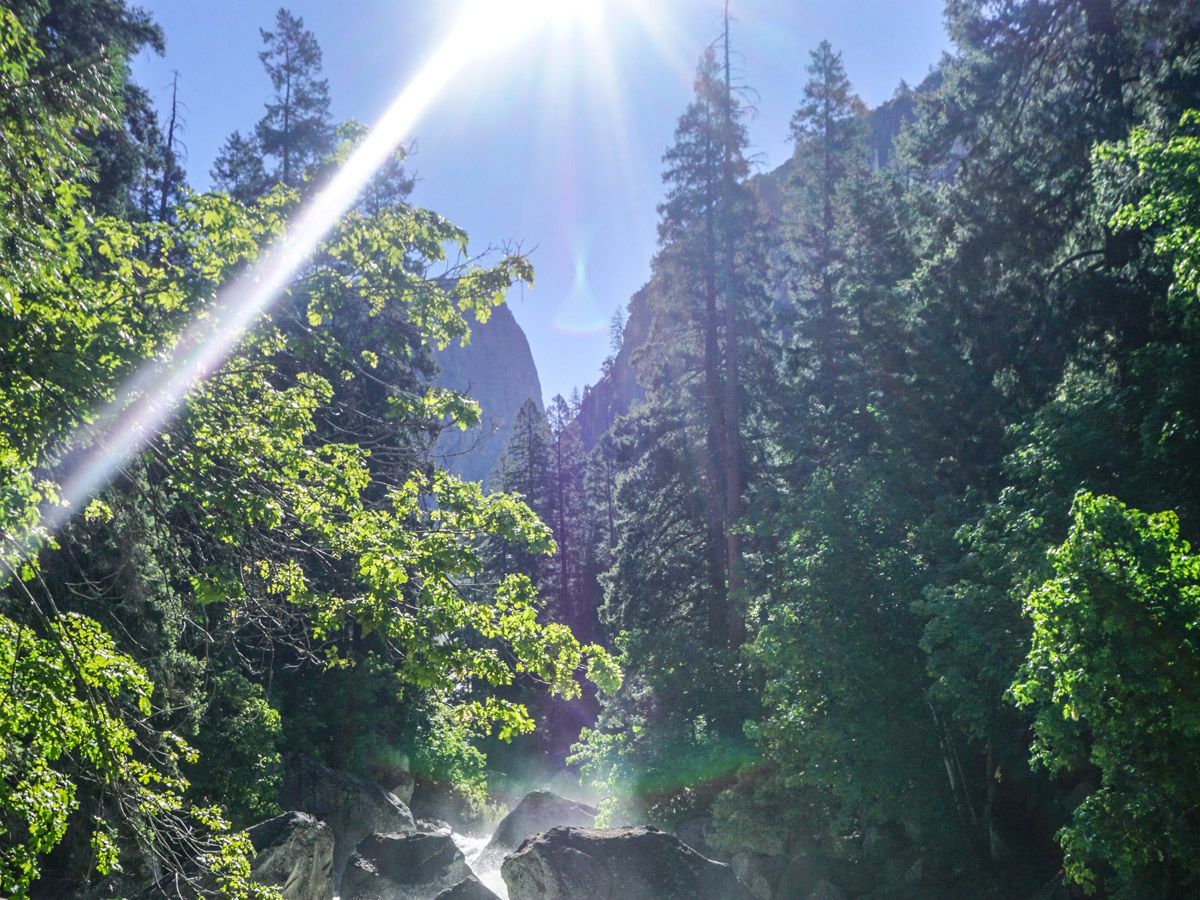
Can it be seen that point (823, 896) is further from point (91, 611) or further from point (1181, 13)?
point (1181, 13)

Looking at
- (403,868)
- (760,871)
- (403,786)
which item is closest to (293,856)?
(403,868)

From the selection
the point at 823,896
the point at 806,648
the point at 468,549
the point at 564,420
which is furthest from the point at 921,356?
the point at 564,420

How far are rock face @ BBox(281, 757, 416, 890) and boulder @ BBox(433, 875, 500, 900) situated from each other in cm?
786

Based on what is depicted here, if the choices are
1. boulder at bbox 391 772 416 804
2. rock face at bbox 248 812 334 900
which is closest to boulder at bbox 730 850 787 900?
rock face at bbox 248 812 334 900

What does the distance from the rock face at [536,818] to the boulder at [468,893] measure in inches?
329

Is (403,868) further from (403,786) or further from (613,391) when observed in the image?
(613,391)

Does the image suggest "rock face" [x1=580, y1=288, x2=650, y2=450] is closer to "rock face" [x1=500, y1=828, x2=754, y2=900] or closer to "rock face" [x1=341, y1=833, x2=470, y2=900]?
"rock face" [x1=341, y1=833, x2=470, y2=900]

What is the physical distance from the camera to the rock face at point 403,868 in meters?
15.4

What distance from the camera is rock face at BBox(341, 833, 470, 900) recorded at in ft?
50.5

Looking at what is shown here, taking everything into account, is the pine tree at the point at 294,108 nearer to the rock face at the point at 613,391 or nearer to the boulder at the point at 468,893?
the boulder at the point at 468,893

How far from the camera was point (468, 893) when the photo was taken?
527 inches

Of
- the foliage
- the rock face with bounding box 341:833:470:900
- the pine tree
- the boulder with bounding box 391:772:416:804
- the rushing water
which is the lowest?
the foliage

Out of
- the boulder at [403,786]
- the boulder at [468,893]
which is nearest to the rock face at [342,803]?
the boulder at [403,786]

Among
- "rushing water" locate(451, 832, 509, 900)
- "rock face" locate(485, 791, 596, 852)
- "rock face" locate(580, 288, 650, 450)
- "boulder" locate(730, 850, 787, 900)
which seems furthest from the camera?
"rock face" locate(580, 288, 650, 450)
